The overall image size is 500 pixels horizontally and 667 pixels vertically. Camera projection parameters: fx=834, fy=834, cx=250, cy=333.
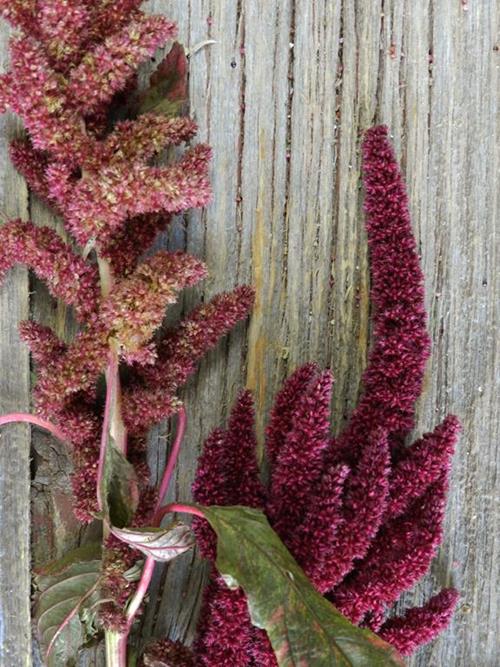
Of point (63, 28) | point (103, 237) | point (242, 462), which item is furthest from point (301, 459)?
point (63, 28)

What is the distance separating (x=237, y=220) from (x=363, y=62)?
50cm

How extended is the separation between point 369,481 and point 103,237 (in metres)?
0.76

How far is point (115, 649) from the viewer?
70.2 inches

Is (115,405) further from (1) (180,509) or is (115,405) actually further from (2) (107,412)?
(1) (180,509)

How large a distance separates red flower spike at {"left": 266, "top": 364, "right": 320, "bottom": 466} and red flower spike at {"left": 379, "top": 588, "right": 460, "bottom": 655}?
45 cm

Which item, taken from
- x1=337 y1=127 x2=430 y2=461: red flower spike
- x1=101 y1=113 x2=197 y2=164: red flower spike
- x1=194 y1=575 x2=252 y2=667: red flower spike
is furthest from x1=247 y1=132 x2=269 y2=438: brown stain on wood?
x1=194 y1=575 x2=252 y2=667: red flower spike

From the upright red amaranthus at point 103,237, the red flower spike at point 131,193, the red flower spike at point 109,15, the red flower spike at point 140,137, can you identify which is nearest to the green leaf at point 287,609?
the upright red amaranthus at point 103,237

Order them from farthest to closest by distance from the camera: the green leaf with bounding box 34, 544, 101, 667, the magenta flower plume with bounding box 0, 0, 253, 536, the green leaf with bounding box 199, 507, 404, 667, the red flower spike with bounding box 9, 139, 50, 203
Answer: the red flower spike with bounding box 9, 139, 50, 203, the green leaf with bounding box 34, 544, 101, 667, the magenta flower plume with bounding box 0, 0, 253, 536, the green leaf with bounding box 199, 507, 404, 667

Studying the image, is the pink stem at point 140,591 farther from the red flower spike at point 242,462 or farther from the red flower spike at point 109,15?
the red flower spike at point 109,15

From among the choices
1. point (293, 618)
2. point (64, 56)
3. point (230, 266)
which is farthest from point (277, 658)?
point (64, 56)

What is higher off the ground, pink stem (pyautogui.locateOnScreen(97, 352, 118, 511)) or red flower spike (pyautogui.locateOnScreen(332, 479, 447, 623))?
pink stem (pyautogui.locateOnScreen(97, 352, 118, 511))

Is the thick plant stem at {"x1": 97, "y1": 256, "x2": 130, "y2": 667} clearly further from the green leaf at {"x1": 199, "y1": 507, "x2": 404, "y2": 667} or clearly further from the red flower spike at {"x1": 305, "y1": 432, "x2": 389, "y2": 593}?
the red flower spike at {"x1": 305, "y1": 432, "x2": 389, "y2": 593}

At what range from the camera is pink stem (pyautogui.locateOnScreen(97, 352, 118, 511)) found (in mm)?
1696

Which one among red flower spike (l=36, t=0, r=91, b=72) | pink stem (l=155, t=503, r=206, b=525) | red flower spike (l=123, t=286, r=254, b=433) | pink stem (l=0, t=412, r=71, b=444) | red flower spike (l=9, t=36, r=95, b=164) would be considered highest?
red flower spike (l=36, t=0, r=91, b=72)
